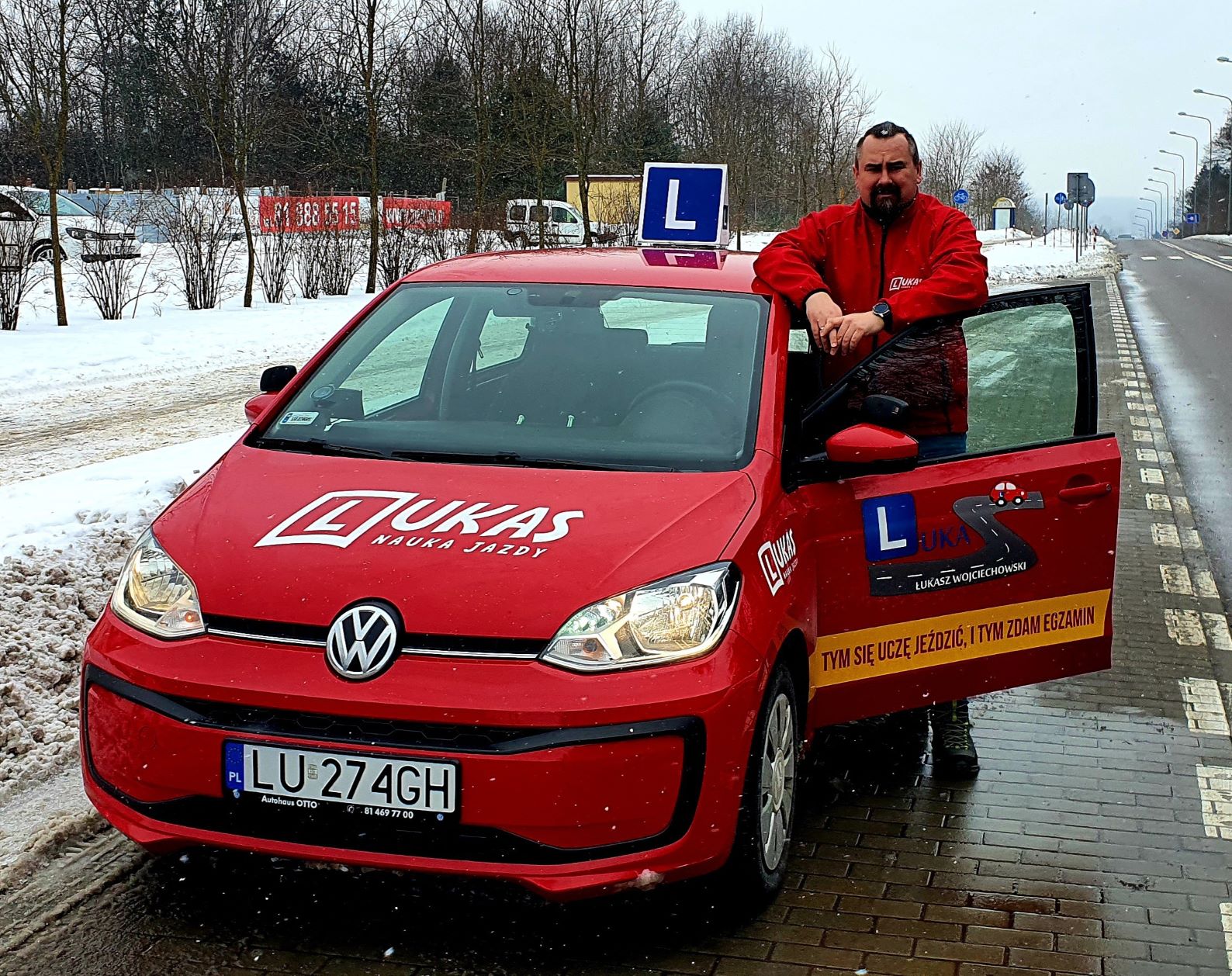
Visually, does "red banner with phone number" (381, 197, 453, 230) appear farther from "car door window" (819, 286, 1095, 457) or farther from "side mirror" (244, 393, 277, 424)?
"car door window" (819, 286, 1095, 457)

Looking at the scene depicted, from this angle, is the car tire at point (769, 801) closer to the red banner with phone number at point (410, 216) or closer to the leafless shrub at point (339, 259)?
the leafless shrub at point (339, 259)

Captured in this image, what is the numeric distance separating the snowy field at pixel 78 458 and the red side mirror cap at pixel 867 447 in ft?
7.58

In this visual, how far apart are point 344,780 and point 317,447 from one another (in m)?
1.24

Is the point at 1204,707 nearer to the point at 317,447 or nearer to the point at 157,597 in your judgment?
the point at 317,447

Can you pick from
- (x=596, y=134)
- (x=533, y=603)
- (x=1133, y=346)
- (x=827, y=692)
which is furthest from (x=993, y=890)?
(x=596, y=134)

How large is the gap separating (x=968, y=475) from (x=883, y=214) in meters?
0.93

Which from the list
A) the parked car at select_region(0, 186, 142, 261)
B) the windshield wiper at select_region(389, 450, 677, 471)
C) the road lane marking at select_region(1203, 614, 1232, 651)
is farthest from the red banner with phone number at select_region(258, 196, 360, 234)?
the windshield wiper at select_region(389, 450, 677, 471)

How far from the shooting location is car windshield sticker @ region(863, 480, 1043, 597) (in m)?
4.05

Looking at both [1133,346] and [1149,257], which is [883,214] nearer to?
[1133,346]

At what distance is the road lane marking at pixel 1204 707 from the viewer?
5152mm

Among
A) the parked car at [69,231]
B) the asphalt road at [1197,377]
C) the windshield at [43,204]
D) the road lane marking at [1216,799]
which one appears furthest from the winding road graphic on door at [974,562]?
the windshield at [43,204]

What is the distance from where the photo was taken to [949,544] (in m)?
4.14

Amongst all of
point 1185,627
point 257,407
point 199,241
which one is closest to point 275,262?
point 199,241

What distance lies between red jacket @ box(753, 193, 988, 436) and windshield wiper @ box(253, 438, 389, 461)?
4.52ft
